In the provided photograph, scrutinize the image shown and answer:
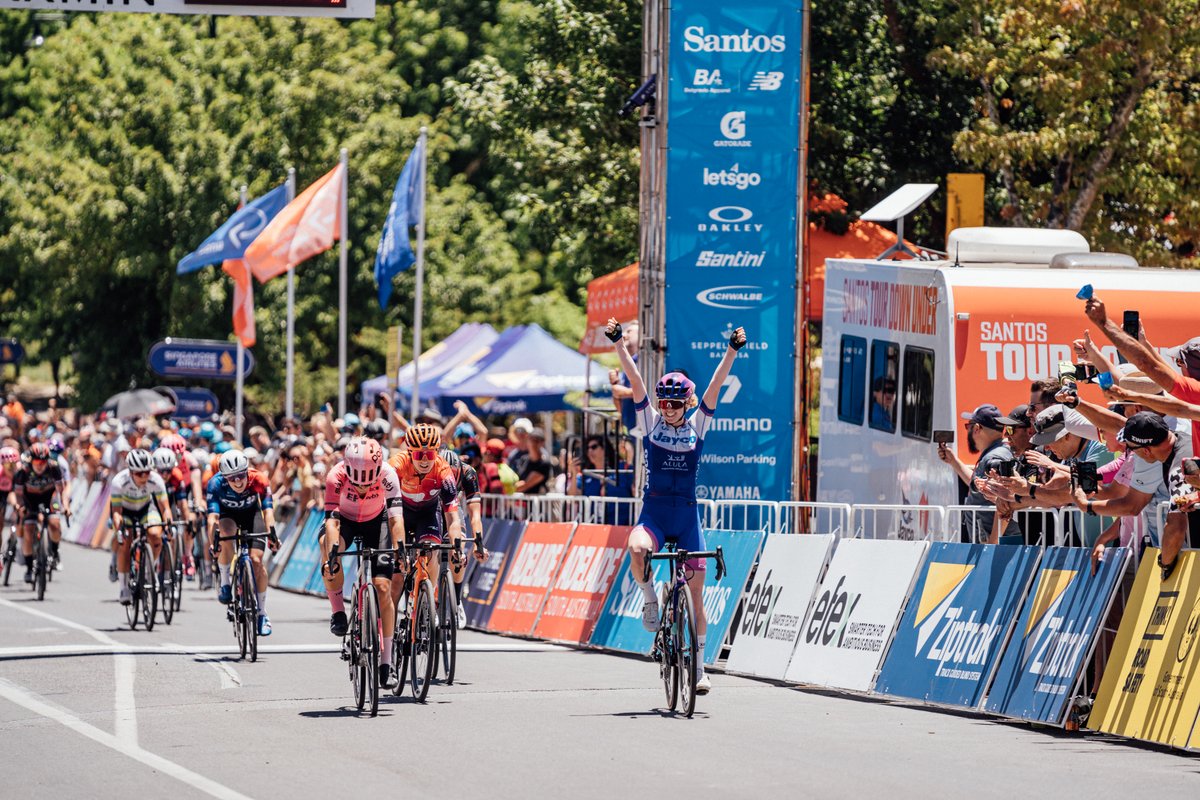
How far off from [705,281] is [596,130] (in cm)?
1212

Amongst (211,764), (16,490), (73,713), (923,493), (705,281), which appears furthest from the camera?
(16,490)

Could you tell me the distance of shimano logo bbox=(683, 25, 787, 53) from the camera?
59.6ft

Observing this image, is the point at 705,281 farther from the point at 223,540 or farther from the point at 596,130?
the point at 596,130

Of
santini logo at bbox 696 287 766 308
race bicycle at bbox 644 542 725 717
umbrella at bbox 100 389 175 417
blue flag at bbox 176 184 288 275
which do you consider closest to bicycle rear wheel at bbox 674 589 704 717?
race bicycle at bbox 644 542 725 717

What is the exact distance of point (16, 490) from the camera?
2494 centimetres

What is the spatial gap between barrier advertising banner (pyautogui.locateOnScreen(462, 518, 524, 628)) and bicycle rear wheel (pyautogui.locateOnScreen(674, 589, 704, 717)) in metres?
7.98

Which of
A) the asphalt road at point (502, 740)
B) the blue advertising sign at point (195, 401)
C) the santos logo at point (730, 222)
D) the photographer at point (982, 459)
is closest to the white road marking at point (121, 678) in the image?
the asphalt road at point (502, 740)

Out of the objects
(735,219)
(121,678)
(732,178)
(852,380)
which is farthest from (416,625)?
(852,380)

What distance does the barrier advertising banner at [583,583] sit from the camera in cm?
1794

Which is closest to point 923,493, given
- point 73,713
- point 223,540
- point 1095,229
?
point 223,540

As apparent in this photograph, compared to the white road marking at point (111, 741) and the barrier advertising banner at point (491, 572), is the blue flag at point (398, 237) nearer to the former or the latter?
the barrier advertising banner at point (491, 572)

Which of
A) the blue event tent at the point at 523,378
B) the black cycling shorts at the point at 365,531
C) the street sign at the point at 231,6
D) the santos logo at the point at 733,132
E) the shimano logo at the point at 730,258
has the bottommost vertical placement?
the black cycling shorts at the point at 365,531

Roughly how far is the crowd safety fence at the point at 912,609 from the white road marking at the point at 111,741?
4.90 m

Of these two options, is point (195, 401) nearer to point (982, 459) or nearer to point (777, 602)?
point (777, 602)
